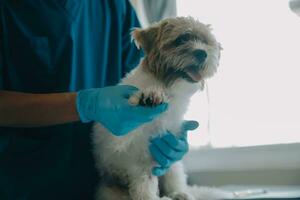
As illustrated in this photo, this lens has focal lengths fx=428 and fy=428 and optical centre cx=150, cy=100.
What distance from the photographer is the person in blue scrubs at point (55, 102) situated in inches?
46.3

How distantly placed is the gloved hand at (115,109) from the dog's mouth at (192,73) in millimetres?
158

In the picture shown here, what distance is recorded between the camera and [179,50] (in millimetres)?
1213

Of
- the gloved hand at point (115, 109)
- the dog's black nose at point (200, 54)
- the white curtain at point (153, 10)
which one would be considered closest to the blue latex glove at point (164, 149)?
the gloved hand at point (115, 109)

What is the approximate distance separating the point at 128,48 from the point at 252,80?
60 centimetres

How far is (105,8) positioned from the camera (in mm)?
1505

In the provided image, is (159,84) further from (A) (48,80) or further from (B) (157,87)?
(A) (48,80)

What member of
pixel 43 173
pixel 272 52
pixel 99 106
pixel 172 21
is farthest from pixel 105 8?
pixel 272 52

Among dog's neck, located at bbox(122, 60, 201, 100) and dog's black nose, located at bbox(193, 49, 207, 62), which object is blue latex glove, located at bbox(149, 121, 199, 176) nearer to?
dog's neck, located at bbox(122, 60, 201, 100)

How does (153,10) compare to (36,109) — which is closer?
(36,109)

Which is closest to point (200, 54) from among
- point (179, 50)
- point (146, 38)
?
point (179, 50)

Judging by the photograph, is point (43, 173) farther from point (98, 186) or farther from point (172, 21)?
point (172, 21)

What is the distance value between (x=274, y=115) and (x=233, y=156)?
0.79 feet

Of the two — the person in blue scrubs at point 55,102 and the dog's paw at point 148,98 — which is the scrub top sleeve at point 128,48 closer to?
the person in blue scrubs at point 55,102

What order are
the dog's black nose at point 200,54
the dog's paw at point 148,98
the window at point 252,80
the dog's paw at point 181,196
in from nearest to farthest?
1. the dog's paw at point 148,98
2. the dog's black nose at point 200,54
3. the dog's paw at point 181,196
4. the window at point 252,80
